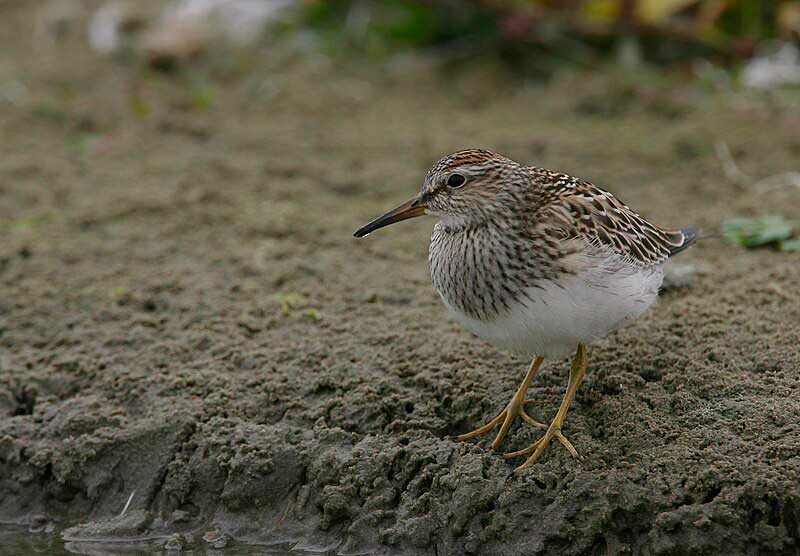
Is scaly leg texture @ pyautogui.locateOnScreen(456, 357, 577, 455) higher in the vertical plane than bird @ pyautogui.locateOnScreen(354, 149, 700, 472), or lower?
lower

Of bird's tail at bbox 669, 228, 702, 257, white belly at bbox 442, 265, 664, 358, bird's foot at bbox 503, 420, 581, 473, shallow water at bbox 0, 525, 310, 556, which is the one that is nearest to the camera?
white belly at bbox 442, 265, 664, 358

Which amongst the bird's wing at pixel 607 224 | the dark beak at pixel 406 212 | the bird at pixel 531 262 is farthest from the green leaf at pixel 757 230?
the dark beak at pixel 406 212

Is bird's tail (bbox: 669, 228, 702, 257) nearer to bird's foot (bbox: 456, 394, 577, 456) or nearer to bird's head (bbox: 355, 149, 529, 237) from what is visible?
bird's head (bbox: 355, 149, 529, 237)

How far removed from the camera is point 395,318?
17.3 ft

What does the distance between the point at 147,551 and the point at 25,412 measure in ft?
3.34

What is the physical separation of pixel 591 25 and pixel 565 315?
5.10m

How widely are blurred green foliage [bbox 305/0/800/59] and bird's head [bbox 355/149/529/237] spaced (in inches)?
172

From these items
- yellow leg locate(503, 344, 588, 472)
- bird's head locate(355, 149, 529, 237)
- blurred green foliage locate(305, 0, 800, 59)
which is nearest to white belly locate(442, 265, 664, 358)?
yellow leg locate(503, 344, 588, 472)

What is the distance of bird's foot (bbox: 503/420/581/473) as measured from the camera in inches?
165

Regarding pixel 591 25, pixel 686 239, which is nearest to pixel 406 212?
pixel 686 239

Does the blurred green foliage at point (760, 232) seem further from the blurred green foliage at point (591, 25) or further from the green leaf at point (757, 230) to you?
the blurred green foliage at point (591, 25)

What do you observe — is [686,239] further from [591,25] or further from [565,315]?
[591,25]

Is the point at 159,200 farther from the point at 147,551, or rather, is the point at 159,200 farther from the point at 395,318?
the point at 147,551

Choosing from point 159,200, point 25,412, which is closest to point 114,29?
point 159,200
